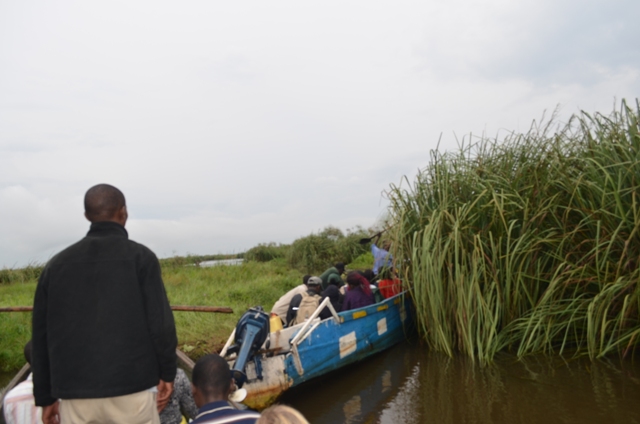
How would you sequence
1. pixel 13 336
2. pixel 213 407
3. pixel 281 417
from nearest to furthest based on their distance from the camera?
pixel 281 417 → pixel 213 407 → pixel 13 336

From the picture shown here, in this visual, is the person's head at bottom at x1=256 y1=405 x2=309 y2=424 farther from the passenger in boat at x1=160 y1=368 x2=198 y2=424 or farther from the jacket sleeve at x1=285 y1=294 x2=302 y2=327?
the jacket sleeve at x1=285 y1=294 x2=302 y2=327

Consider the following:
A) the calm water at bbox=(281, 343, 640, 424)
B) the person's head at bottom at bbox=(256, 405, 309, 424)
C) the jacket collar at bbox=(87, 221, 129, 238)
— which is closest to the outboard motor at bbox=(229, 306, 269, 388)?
the calm water at bbox=(281, 343, 640, 424)

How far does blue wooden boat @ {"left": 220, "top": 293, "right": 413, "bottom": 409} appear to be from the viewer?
558 centimetres

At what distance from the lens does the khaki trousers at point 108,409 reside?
2.48 metres

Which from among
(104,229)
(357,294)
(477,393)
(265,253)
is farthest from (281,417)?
(265,253)

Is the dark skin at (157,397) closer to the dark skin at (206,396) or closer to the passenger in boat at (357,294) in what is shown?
the dark skin at (206,396)

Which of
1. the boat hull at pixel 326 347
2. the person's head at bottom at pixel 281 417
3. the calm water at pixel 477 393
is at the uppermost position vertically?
the person's head at bottom at pixel 281 417

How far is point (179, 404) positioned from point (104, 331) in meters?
1.15

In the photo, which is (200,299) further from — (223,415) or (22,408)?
(223,415)

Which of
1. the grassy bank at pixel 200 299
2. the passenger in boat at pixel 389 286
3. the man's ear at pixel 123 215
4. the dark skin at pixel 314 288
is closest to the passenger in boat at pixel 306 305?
the dark skin at pixel 314 288

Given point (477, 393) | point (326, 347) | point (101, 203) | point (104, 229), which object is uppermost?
point (101, 203)

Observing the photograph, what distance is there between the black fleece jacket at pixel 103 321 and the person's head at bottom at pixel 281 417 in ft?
3.08

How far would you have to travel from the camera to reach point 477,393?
6344 mm

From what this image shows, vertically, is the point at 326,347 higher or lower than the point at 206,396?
lower
